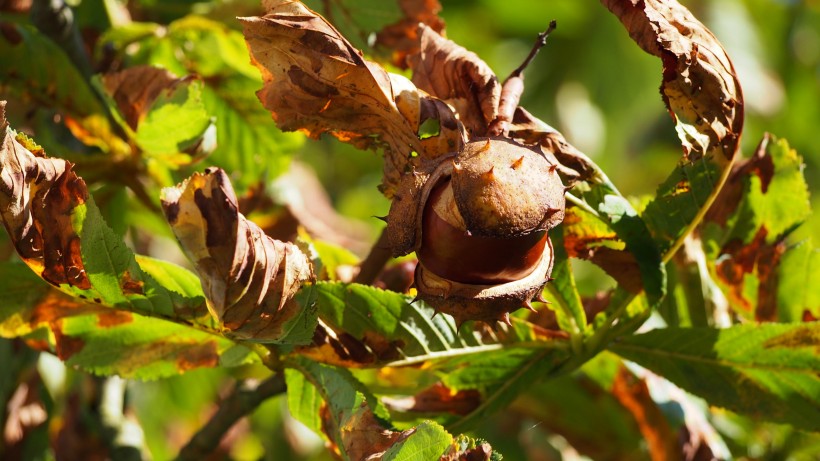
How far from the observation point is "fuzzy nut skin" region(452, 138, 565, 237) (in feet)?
3.77

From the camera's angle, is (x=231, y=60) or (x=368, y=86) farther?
(x=231, y=60)

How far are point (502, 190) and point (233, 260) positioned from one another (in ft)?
1.03

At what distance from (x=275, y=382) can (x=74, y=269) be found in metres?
0.47

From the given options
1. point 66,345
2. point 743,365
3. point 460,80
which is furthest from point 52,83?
point 743,365

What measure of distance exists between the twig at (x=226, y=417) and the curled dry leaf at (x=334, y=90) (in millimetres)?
547

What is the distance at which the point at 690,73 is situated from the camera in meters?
1.33

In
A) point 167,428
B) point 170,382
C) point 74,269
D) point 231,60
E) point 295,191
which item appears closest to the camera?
point 74,269

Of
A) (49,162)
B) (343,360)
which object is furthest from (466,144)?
(49,162)

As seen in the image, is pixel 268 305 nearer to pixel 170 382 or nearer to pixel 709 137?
pixel 709 137

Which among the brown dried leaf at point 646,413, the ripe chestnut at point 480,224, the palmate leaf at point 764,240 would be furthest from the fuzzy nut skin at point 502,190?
the brown dried leaf at point 646,413

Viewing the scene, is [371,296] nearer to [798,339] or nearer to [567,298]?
[567,298]

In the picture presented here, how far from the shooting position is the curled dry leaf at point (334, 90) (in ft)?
4.20

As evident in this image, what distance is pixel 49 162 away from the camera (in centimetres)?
125

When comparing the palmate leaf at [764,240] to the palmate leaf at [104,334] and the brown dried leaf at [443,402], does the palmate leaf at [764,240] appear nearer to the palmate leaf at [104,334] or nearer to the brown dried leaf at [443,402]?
the brown dried leaf at [443,402]
